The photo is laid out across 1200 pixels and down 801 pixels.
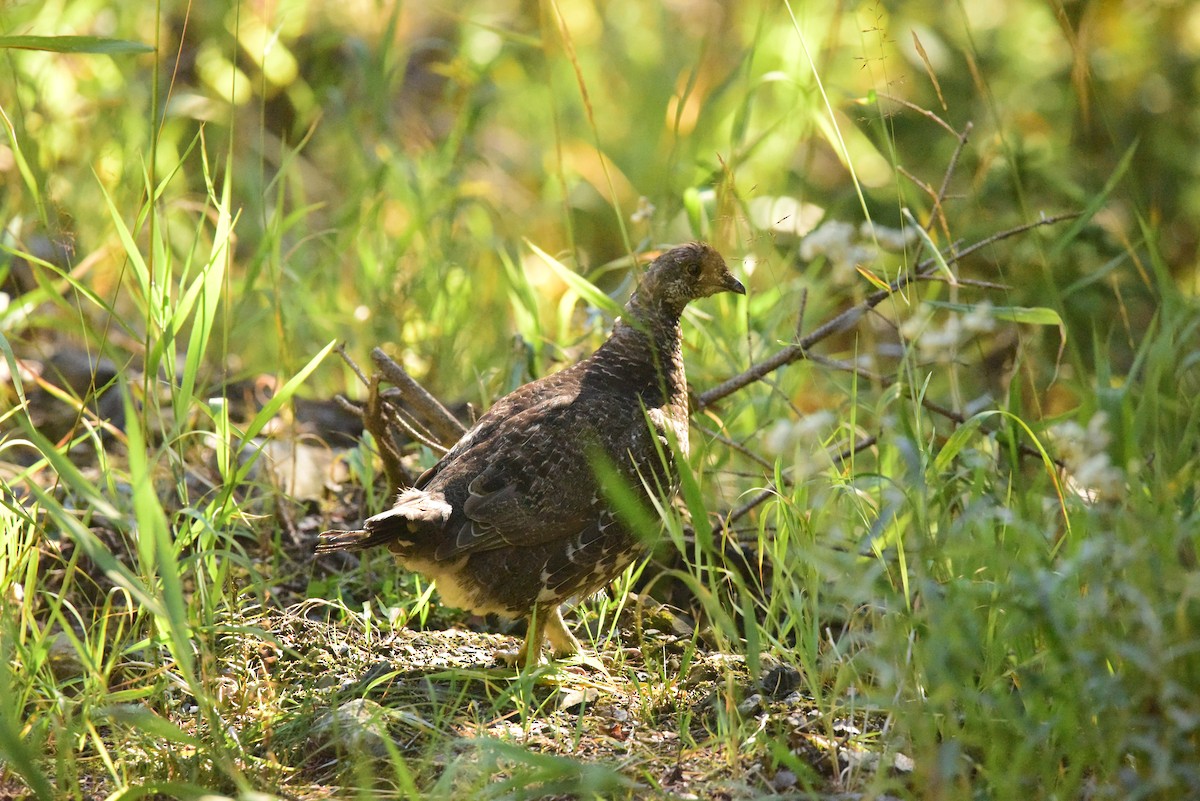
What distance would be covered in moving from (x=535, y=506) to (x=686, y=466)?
3.03 ft

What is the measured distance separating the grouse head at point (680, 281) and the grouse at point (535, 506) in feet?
1.42

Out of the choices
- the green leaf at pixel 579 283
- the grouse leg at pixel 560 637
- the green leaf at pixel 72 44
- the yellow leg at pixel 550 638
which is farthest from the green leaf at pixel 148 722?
the green leaf at pixel 579 283

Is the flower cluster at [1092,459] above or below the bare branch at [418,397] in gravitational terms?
above

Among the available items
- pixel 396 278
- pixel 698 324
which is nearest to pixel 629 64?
pixel 396 278

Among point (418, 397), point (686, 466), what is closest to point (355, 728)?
point (686, 466)

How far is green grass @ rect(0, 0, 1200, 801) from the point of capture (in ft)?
8.19

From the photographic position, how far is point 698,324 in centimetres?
465

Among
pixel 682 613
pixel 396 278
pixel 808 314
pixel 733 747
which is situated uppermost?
pixel 396 278

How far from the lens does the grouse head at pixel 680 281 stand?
4172 mm

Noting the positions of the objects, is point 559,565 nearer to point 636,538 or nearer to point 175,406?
point 636,538

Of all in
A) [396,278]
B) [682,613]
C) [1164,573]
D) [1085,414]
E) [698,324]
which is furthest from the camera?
[396,278]

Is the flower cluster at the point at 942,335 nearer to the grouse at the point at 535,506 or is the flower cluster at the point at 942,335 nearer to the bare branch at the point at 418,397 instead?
the grouse at the point at 535,506

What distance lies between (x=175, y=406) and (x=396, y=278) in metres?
2.50

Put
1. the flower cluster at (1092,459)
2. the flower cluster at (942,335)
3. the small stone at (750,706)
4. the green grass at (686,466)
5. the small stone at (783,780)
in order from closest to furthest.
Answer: the flower cluster at (1092,459)
the green grass at (686,466)
the small stone at (783,780)
the flower cluster at (942,335)
the small stone at (750,706)
